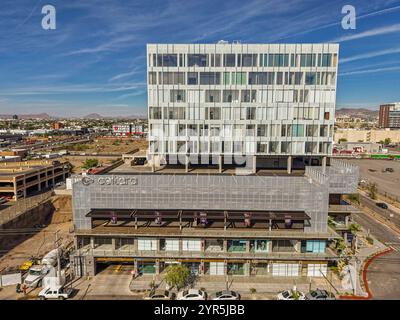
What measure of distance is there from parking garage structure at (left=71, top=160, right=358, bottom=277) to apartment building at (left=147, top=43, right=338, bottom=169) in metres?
8.22

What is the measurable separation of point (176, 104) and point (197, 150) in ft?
27.7

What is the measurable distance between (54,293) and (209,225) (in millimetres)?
21697

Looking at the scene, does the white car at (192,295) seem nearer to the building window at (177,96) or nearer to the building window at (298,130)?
the building window at (298,130)

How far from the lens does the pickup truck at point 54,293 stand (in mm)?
33656

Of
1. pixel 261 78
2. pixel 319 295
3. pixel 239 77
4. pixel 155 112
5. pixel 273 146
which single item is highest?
pixel 239 77

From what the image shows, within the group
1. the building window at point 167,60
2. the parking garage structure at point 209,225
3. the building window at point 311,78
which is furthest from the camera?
the building window at point 167,60

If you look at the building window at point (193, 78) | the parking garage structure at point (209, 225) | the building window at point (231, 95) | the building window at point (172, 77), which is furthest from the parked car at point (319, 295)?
the building window at point (172, 77)

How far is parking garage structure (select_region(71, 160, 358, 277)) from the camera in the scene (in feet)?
126

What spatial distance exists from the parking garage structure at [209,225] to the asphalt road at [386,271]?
6.02m

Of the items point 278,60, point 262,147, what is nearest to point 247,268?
point 262,147

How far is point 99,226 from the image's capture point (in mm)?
41031

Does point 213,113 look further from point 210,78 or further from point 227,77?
point 227,77

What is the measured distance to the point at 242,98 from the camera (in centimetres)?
4494
